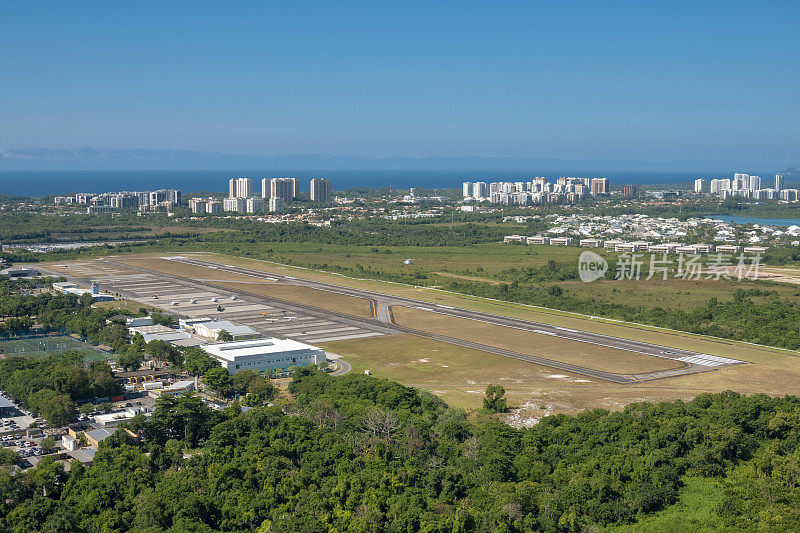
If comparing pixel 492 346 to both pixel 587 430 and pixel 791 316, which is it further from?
pixel 791 316

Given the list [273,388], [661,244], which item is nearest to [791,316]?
[273,388]

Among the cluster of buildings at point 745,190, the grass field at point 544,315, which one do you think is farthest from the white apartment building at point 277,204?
the cluster of buildings at point 745,190

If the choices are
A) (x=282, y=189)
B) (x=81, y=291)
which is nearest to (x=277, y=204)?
(x=282, y=189)

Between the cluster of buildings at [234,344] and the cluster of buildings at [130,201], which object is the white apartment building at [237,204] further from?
the cluster of buildings at [234,344]

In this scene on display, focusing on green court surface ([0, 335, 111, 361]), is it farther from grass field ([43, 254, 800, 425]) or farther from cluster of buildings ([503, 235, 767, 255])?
cluster of buildings ([503, 235, 767, 255])

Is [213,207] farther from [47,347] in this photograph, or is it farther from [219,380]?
[219,380]
